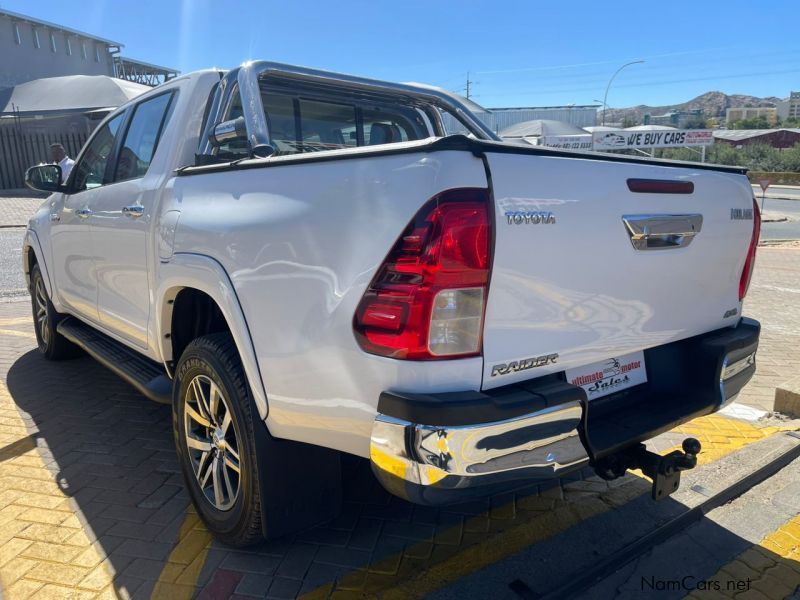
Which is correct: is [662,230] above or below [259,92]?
below

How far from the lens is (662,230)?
2.31m

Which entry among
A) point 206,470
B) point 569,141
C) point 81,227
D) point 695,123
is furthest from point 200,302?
point 695,123

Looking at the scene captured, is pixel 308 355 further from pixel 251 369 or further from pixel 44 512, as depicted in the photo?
pixel 44 512

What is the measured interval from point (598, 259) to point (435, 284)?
0.68 metres

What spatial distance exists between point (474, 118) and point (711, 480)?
258cm

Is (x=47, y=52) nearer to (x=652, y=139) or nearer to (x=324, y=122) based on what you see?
(x=652, y=139)

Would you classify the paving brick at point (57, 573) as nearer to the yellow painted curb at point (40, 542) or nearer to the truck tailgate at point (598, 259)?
the yellow painted curb at point (40, 542)

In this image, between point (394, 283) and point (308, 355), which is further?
point (308, 355)

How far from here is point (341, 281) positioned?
1.89 m

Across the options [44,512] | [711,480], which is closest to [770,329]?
[711,480]

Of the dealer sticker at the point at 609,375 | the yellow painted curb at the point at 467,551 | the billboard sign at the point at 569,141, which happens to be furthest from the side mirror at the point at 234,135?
the billboard sign at the point at 569,141

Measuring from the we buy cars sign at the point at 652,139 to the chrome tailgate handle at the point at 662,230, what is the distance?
1781cm

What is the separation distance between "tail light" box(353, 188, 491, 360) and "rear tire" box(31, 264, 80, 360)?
13.6ft

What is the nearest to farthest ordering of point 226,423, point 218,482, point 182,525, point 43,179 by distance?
point 226,423 < point 218,482 < point 182,525 < point 43,179
